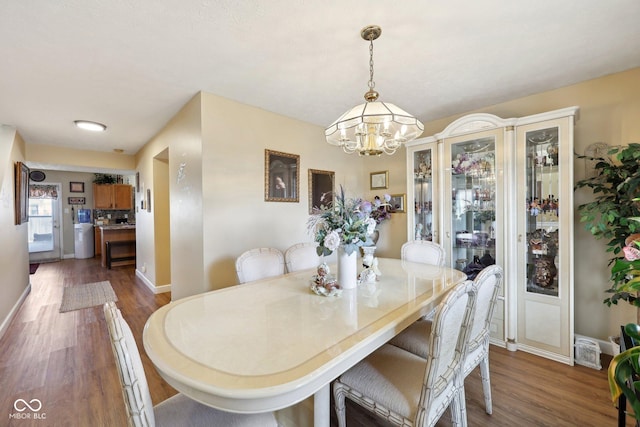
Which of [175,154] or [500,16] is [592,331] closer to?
[500,16]

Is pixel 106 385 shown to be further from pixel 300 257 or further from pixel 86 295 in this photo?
pixel 86 295

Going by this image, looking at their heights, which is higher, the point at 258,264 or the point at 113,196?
the point at 113,196

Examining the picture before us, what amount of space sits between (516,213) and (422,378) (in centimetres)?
201

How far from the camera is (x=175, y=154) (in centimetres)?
318

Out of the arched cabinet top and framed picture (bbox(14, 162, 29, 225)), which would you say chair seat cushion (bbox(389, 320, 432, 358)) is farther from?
framed picture (bbox(14, 162, 29, 225))

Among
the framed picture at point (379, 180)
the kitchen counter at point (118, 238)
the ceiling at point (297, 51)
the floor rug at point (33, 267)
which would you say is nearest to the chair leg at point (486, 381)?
the ceiling at point (297, 51)

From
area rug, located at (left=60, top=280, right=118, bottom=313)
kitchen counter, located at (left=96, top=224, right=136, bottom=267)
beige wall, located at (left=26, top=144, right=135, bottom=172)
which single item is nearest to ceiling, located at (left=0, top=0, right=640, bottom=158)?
beige wall, located at (left=26, top=144, right=135, bottom=172)

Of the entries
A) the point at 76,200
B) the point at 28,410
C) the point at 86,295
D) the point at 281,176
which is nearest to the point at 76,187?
the point at 76,200

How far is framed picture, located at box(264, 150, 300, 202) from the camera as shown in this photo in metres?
3.01

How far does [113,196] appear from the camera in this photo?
7.55 m

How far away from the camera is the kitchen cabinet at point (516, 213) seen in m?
2.29

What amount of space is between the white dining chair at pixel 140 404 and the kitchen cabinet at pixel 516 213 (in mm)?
2518

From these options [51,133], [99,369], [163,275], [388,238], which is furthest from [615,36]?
[51,133]

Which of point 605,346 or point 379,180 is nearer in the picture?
point 605,346
